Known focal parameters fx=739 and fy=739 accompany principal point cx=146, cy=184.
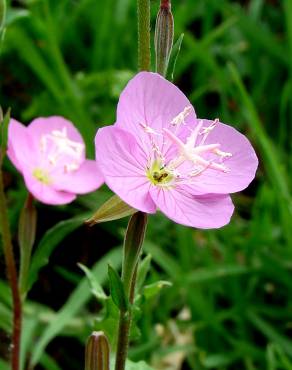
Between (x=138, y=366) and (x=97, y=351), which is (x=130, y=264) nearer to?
(x=97, y=351)

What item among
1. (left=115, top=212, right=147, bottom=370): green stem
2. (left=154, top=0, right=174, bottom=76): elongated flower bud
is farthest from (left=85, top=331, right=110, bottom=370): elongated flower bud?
(left=154, top=0, right=174, bottom=76): elongated flower bud

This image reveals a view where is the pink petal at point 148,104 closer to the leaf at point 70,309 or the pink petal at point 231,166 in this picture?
the pink petal at point 231,166

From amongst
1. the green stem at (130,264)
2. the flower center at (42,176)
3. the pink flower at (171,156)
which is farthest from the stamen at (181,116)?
the flower center at (42,176)

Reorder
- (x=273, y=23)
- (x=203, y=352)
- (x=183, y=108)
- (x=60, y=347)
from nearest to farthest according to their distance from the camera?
(x=183, y=108)
(x=203, y=352)
(x=60, y=347)
(x=273, y=23)

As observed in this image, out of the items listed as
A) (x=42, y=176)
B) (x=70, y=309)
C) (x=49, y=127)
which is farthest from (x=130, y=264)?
(x=70, y=309)

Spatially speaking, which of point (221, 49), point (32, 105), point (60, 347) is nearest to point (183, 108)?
point (60, 347)

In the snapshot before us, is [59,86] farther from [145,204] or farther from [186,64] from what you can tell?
[145,204]
